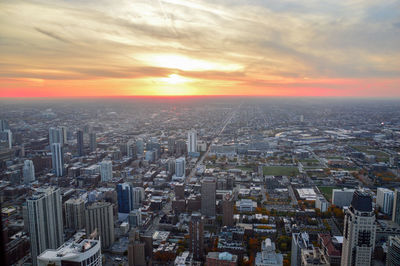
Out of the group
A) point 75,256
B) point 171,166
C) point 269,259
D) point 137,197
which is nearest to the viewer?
point 75,256

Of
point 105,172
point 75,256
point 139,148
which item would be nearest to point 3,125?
point 105,172

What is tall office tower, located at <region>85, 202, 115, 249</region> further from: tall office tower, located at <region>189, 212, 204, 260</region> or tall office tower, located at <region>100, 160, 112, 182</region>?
tall office tower, located at <region>100, 160, 112, 182</region>

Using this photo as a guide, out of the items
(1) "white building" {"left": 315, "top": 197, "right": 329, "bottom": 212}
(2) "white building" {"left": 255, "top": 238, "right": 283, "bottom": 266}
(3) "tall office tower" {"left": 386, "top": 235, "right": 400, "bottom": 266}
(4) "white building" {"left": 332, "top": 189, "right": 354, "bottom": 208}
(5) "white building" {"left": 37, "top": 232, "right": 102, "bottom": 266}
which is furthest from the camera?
(4) "white building" {"left": 332, "top": 189, "right": 354, "bottom": 208}

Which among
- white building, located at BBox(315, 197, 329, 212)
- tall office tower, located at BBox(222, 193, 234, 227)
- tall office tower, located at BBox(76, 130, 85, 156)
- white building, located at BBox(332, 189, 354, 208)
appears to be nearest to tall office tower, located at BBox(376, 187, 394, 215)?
white building, located at BBox(332, 189, 354, 208)

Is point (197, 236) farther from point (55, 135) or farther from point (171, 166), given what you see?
point (55, 135)

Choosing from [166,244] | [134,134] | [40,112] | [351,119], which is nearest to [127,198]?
[166,244]

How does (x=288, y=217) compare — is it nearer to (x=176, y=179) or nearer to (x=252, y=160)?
(x=176, y=179)

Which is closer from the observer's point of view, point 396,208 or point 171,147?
point 396,208

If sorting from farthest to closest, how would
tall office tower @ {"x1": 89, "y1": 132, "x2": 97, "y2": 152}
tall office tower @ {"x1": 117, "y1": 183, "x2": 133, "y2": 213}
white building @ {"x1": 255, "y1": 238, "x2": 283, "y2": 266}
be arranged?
tall office tower @ {"x1": 89, "y1": 132, "x2": 97, "y2": 152} → tall office tower @ {"x1": 117, "y1": 183, "x2": 133, "y2": 213} → white building @ {"x1": 255, "y1": 238, "x2": 283, "y2": 266}
